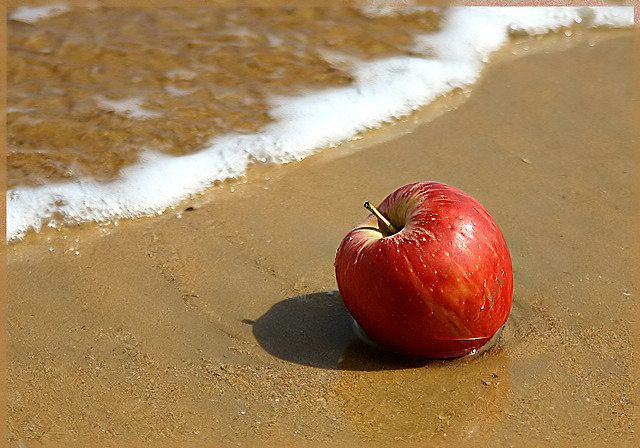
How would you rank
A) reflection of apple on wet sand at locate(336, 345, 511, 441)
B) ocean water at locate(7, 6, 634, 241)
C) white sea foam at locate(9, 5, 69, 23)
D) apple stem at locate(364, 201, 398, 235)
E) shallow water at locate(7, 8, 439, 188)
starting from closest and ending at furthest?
reflection of apple on wet sand at locate(336, 345, 511, 441) → apple stem at locate(364, 201, 398, 235) → ocean water at locate(7, 6, 634, 241) → shallow water at locate(7, 8, 439, 188) → white sea foam at locate(9, 5, 69, 23)

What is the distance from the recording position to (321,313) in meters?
3.15

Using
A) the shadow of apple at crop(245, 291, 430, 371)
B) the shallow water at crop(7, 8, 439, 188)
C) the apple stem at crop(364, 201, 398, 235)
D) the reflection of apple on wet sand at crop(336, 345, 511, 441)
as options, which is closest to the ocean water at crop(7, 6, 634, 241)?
the shallow water at crop(7, 8, 439, 188)

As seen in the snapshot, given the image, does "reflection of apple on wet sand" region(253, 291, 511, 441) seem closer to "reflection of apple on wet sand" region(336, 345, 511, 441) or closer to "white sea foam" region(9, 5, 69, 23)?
"reflection of apple on wet sand" region(336, 345, 511, 441)

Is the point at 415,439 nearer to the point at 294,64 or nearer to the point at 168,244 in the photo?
the point at 168,244

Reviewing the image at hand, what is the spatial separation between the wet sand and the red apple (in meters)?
0.17

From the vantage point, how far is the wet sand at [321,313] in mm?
2617

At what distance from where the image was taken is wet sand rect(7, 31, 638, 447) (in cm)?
262

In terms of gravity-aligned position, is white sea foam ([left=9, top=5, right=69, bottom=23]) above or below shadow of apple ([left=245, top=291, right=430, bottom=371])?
above

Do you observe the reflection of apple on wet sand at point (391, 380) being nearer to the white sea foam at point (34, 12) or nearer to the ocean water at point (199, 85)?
the ocean water at point (199, 85)

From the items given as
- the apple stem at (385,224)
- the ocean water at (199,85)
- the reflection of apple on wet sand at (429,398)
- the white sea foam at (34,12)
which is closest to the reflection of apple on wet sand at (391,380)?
the reflection of apple on wet sand at (429,398)

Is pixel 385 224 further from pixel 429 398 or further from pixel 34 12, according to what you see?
pixel 34 12

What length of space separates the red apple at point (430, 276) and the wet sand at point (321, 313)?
0.17 meters

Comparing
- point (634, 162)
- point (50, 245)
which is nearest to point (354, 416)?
point (50, 245)

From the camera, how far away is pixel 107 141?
4.55m
